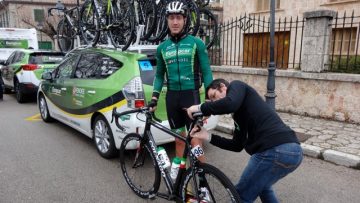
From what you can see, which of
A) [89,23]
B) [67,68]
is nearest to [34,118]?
[67,68]

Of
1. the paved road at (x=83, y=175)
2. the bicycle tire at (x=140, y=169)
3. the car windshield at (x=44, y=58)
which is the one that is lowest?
the paved road at (x=83, y=175)

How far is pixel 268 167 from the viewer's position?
2.25 m

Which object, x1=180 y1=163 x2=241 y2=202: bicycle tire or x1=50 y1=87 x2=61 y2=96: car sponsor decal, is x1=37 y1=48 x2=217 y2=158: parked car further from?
x1=180 y1=163 x2=241 y2=202: bicycle tire

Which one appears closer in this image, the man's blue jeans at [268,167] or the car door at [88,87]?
the man's blue jeans at [268,167]

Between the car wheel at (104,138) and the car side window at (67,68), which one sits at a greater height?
the car side window at (67,68)

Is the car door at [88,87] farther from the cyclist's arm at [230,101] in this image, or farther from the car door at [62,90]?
the cyclist's arm at [230,101]

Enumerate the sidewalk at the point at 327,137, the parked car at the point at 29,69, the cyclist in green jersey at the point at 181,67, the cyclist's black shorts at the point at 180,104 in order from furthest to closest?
1. the parked car at the point at 29,69
2. the sidewalk at the point at 327,137
3. the cyclist's black shorts at the point at 180,104
4. the cyclist in green jersey at the point at 181,67

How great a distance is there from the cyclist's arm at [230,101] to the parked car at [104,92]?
4.98 ft

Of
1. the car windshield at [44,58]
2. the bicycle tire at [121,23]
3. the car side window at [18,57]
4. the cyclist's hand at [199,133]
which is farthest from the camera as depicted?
the car side window at [18,57]

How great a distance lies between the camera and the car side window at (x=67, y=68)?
5.41 metres

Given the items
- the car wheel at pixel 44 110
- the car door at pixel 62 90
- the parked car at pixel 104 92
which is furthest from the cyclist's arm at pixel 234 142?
the car wheel at pixel 44 110

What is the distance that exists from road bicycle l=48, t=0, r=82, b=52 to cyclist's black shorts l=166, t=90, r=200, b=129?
4.37 metres

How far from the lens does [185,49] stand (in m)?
3.18

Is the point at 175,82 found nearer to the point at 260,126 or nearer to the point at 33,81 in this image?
the point at 260,126
